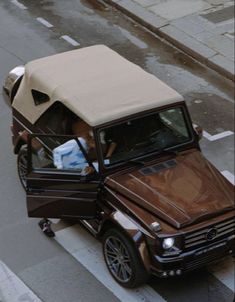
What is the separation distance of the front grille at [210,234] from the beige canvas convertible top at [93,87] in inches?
65.3

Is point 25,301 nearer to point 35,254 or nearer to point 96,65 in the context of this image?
point 35,254

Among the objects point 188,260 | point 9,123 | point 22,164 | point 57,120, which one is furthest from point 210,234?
point 9,123

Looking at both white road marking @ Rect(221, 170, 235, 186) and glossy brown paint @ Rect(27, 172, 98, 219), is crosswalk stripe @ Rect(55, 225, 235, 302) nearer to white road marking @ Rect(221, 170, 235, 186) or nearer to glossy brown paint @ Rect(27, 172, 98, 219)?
glossy brown paint @ Rect(27, 172, 98, 219)

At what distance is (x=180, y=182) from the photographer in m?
8.34

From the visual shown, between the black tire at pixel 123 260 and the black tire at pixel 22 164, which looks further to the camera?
the black tire at pixel 22 164

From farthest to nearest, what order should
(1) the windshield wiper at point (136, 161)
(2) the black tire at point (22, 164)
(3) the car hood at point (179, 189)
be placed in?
(2) the black tire at point (22, 164) < (1) the windshield wiper at point (136, 161) < (3) the car hood at point (179, 189)

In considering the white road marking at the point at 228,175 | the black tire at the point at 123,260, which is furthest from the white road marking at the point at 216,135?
the black tire at the point at 123,260

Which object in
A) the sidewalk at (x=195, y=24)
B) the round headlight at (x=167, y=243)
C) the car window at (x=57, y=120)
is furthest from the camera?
the sidewalk at (x=195, y=24)

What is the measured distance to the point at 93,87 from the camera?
8.98 metres

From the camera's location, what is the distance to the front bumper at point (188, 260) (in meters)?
7.76

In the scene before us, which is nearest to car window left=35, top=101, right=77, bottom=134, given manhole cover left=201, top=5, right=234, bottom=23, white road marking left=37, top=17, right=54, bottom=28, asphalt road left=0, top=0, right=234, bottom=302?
asphalt road left=0, top=0, right=234, bottom=302

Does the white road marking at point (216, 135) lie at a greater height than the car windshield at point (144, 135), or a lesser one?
lesser

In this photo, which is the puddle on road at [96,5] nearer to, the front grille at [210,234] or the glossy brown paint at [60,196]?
the glossy brown paint at [60,196]

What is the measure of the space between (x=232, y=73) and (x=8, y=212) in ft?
17.6
